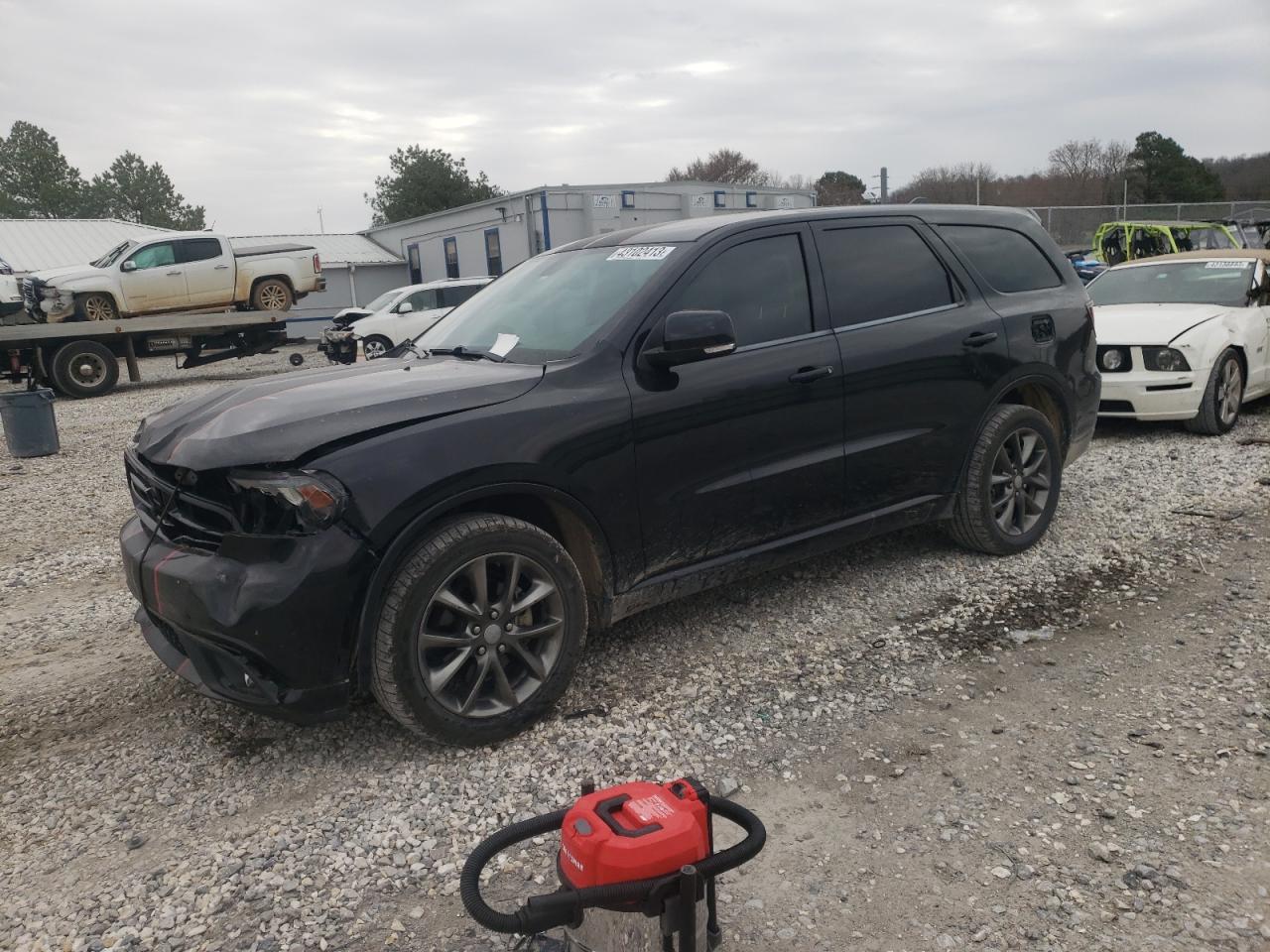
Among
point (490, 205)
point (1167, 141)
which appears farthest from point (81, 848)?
point (1167, 141)

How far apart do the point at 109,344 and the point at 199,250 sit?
3041mm

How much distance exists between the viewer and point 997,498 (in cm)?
488

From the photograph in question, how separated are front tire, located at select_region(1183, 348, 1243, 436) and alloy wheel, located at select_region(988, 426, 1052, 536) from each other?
3738 mm

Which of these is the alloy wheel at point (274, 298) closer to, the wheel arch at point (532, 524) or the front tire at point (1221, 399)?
the front tire at point (1221, 399)

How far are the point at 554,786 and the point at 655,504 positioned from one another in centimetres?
109

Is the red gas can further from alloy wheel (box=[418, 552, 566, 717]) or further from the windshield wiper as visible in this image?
the windshield wiper

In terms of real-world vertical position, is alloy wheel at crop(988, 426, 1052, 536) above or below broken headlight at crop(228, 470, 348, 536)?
below

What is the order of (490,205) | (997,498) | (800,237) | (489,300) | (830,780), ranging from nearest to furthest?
(830,780), (800,237), (489,300), (997,498), (490,205)

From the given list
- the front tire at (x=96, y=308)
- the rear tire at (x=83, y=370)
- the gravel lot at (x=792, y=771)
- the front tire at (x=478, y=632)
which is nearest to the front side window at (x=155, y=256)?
the front tire at (x=96, y=308)

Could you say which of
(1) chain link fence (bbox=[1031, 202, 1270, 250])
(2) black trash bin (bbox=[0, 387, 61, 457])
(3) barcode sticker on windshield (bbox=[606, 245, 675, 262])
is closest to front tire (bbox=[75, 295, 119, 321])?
(2) black trash bin (bbox=[0, 387, 61, 457])

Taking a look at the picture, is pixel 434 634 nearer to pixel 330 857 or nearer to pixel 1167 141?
pixel 330 857

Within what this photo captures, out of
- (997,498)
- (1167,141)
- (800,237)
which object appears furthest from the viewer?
(1167,141)

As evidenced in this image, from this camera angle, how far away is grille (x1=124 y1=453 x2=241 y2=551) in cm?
300

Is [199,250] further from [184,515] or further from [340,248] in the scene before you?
[340,248]
